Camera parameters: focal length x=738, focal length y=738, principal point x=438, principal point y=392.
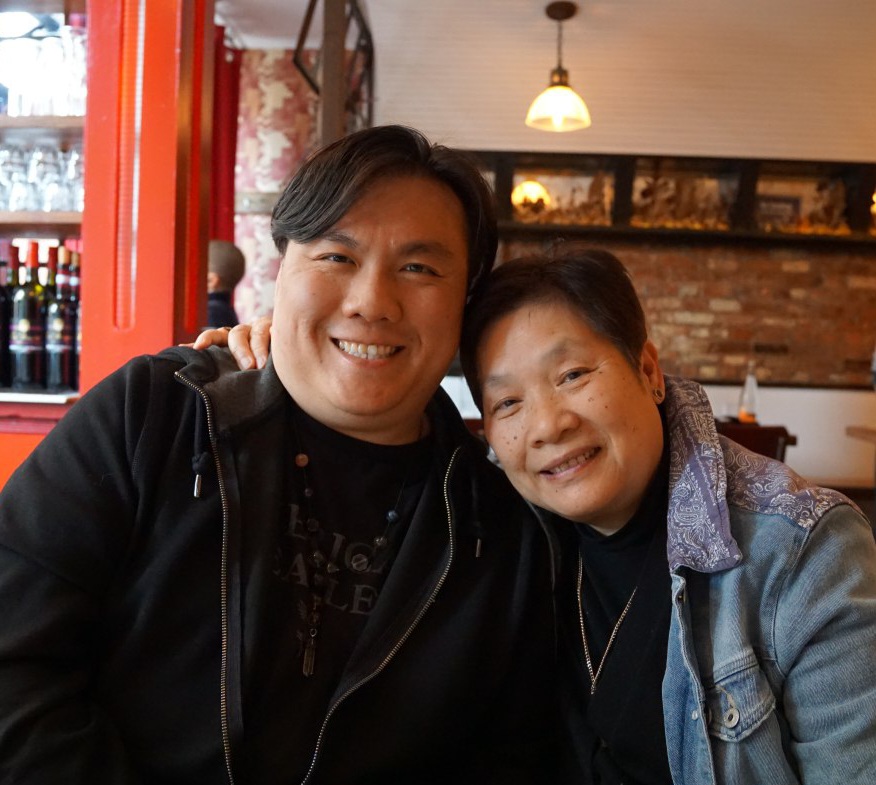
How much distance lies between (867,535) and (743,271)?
499cm

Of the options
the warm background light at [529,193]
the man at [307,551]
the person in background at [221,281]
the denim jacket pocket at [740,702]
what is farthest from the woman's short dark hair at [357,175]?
the warm background light at [529,193]

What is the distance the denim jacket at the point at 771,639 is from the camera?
2.82 ft

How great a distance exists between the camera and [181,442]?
1.03 meters

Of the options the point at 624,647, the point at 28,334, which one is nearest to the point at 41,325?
the point at 28,334

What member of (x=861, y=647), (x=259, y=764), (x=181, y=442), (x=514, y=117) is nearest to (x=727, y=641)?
(x=861, y=647)

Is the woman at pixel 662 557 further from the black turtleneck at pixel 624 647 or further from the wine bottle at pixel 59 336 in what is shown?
the wine bottle at pixel 59 336

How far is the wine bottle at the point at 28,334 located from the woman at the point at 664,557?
5.19 ft

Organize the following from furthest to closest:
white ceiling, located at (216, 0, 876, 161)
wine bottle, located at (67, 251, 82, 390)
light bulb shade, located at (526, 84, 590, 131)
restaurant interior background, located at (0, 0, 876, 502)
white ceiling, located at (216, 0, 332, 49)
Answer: restaurant interior background, located at (0, 0, 876, 502) → white ceiling, located at (216, 0, 876, 161) → white ceiling, located at (216, 0, 332, 49) → light bulb shade, located at (526, 84, 590, 131) → wine bottle, located at (67, 251, 82, 390)

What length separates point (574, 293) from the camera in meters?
1.09

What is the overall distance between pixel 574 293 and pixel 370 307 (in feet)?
0.98

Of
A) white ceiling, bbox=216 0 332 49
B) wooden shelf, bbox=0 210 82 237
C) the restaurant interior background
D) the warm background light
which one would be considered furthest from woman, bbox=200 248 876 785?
the warm background light

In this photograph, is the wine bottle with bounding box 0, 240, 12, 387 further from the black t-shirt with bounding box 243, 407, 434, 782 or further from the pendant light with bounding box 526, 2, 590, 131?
the pendant light with bounding box 526, 2, 590, 131

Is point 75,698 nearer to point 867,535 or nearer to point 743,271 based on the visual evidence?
point 867,535

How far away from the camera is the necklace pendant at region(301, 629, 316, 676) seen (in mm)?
1014
